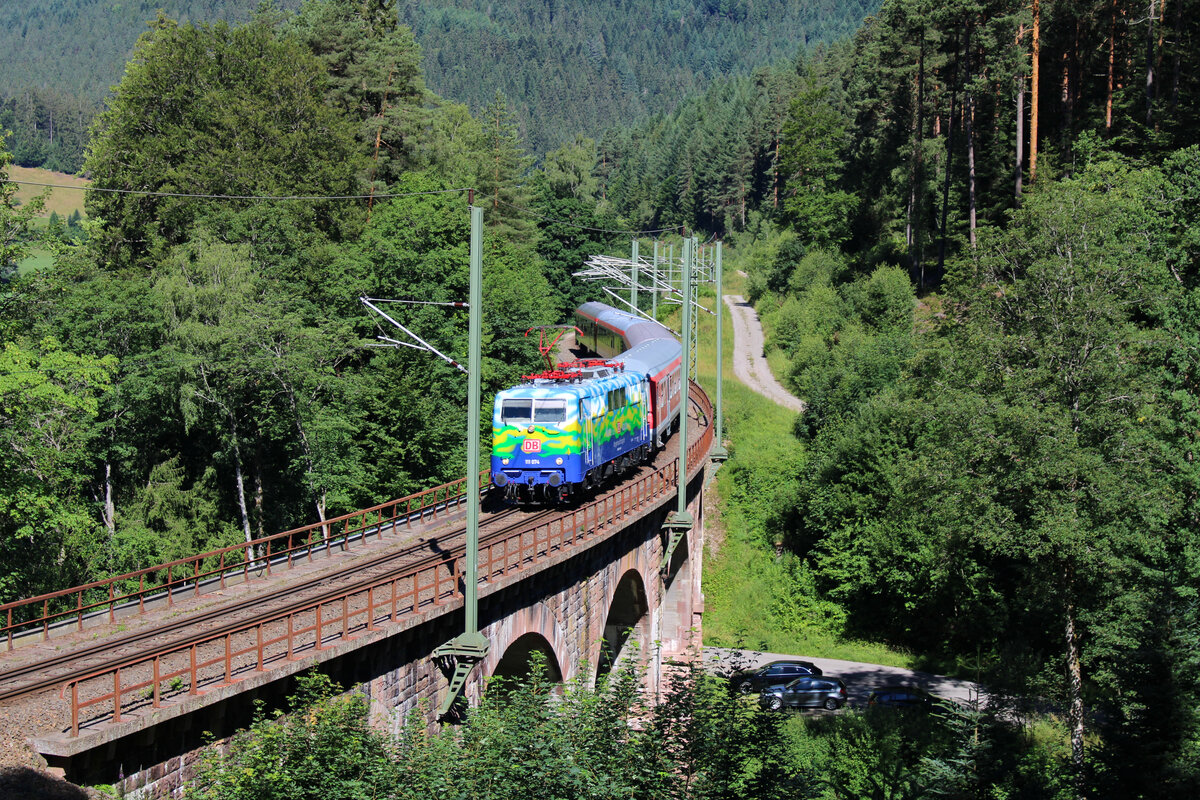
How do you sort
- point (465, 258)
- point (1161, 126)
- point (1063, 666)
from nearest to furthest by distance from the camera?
point (1063, 666)
point (1161, 126)
point (465, 258)

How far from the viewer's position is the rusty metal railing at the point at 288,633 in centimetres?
1251

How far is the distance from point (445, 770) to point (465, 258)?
108 ft

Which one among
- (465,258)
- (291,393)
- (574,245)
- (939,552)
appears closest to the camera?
(939,552)

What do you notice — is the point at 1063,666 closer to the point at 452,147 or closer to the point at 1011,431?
the point at 1011,431

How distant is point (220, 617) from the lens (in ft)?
57.2

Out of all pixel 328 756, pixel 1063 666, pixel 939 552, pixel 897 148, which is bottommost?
pixel 1063 666

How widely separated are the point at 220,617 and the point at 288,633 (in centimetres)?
416

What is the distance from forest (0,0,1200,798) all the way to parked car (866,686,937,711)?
2.36m

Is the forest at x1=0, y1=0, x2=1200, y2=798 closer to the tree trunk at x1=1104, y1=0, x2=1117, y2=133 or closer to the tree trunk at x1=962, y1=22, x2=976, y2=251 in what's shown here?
the tree trunk at x1=1104, y1=0, x2=1117, y2=133

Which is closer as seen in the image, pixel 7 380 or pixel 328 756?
pixel 328 756

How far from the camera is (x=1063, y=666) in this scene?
29578 mm

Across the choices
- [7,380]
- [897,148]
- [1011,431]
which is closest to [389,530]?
[7,380]

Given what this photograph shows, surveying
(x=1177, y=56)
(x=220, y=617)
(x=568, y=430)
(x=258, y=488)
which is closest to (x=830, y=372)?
(x=1177, y=56)

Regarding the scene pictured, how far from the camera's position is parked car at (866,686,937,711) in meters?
33.3
